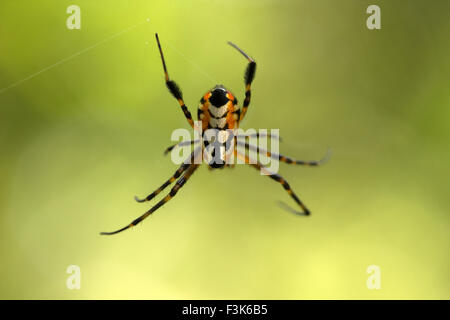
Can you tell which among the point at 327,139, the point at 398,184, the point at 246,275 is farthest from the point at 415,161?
the point at 246,275

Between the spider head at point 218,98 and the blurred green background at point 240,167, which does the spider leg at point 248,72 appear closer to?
the spider head at point 218,98

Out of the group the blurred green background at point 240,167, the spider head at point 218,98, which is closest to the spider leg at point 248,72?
the spider head at point 218,98

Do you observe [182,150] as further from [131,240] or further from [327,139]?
[327,139]

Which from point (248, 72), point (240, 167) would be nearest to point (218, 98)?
point (248, 72)

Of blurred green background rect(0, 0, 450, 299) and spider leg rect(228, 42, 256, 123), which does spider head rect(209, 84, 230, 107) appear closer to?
spider leg rect(228, 42, 256, 123)

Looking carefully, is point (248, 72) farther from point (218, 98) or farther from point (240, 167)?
point (240, 167)

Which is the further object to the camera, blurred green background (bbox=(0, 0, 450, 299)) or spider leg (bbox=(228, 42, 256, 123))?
blurred green background (bbox=(0, 0, 450, 299))

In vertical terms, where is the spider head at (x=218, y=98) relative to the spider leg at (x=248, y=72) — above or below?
below

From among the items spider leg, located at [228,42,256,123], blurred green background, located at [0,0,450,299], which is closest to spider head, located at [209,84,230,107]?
spider leg, located at [228,42,256,123]

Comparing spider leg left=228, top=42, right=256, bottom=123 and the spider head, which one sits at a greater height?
spider leg left=228, top=42, right=256, bottom=123
